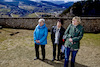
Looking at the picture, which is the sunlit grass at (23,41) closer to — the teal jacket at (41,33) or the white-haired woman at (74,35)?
the teal jacket at (41,33)

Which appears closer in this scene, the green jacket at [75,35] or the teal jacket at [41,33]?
the green jacket at [75,35]

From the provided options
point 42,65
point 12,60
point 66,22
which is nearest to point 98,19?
point 66,22

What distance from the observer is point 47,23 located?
9336 mm

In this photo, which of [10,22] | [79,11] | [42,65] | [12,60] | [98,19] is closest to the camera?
[42,65]

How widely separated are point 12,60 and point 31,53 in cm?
99

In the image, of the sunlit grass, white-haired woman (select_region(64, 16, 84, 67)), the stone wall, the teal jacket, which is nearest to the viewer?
white-haired woman (select_region(64, 16, 84, 67))

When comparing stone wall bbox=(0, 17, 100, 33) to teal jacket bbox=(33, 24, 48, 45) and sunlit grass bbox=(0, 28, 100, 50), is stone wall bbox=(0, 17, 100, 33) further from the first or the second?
teal jacket bbox=(33, 24, 48, 45)

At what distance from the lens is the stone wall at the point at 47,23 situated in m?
8.42

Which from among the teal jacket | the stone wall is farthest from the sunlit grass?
the teal jacket

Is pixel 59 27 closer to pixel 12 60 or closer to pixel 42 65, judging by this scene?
pixel 42 65

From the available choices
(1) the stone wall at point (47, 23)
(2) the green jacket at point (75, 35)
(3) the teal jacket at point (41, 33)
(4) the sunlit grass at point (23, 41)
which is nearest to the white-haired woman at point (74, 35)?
(2) the green jacket at point (75, 35)

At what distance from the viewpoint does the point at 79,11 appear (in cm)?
7231

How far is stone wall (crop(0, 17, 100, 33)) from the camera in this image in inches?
332

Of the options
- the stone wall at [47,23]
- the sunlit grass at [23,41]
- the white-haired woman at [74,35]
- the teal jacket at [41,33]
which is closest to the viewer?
the white-haired woman at [74,35]
